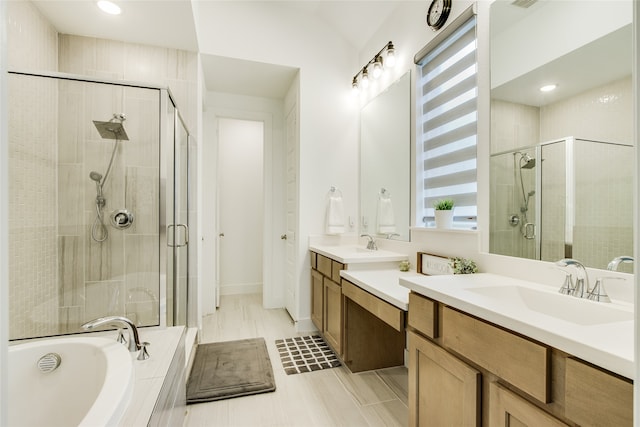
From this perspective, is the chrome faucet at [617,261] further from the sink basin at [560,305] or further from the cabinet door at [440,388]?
the cabinet door at [440,388]

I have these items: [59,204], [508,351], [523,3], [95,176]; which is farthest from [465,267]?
[59,204]

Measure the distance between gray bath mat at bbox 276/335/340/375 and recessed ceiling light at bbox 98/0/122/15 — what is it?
2.73 m

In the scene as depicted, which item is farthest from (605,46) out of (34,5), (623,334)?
(34,5)

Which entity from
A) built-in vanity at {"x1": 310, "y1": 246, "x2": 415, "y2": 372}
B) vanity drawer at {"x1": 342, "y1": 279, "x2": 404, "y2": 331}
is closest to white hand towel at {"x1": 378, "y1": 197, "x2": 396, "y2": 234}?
built-in vanity at {"x1": 310, "y1": 246, "x2": 415, "y2": 372}

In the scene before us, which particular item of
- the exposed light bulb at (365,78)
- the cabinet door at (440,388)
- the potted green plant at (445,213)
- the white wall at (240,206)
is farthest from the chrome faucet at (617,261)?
the white wall at (240,206)

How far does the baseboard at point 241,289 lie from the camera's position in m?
4.12

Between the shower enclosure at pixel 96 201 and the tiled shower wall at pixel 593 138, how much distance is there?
1.99 m

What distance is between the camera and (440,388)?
1166 millimetres

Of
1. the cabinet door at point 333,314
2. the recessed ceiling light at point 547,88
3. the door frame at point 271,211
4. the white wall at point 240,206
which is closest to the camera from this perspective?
the recessed ceiling light at point 547,88

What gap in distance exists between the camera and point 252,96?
354 centimetres

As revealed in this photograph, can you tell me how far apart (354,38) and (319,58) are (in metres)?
0.41

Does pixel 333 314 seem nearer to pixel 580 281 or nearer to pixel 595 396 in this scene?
pixel 580 281

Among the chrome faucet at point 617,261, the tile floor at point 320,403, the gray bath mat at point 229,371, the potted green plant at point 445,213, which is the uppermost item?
the potted green plant at point 445,213

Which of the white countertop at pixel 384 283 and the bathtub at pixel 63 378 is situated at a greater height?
the white countertop at pixel 384 283
